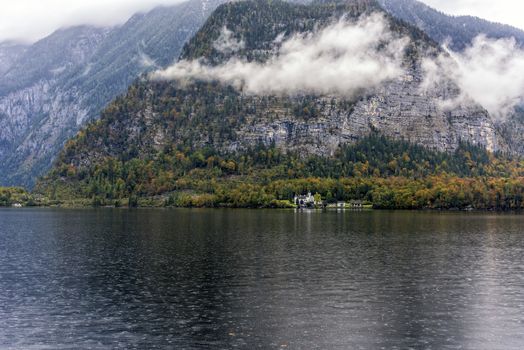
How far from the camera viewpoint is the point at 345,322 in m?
52.7

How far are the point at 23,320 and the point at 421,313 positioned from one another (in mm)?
33712

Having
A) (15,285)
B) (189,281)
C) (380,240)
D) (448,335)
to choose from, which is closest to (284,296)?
(189,281)

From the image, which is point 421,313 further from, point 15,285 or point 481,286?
point 15,285

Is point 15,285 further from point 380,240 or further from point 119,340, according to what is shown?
point 380,240

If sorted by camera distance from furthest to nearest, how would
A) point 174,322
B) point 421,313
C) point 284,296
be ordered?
point 284,296 → point 421,313 → point 174,322

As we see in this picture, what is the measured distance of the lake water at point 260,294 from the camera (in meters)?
48.0

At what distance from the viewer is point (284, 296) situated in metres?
63.2

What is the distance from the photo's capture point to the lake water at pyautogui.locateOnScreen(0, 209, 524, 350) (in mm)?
48000

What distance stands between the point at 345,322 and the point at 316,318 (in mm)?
2650

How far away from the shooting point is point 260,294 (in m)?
64.1

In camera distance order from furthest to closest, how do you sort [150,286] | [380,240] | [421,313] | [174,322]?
[380,240], [150,286], [421,313], [174,322]

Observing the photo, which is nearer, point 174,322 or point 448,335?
point 448,335

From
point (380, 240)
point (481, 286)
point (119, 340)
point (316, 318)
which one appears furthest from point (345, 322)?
point (380, 240)

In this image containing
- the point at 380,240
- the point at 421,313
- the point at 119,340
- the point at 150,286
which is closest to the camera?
the point at 119,340
